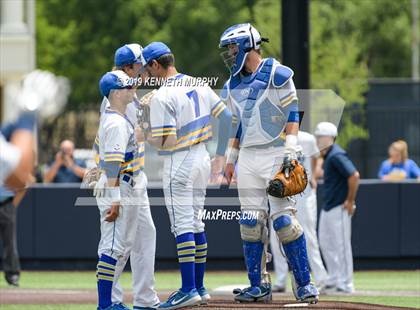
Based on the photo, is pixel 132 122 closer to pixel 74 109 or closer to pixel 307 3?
pixel 307 3

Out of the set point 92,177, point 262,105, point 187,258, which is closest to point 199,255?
point 187,258

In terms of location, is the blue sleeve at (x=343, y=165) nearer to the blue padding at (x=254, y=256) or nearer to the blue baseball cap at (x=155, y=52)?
the blue padding at (x=254, y=256)

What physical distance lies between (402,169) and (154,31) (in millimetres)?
25724

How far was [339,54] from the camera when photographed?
38.0 meters

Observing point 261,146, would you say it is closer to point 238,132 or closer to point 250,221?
point 238,132

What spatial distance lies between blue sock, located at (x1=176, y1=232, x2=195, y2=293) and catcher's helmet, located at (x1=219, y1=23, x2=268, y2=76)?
1471 millimetres

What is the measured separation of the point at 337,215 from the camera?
14.9 m

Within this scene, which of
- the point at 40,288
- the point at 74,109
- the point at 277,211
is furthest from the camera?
the point at 74,109

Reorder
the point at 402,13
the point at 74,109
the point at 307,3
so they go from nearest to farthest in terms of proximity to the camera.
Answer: the point at 307,3, the point at 74,109, the point at 402,13

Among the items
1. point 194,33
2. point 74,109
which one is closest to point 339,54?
A: point 194,33

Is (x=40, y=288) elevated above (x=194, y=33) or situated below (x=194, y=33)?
below

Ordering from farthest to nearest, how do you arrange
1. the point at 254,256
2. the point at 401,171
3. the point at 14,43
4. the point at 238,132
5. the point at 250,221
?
1. the point at 14,43
2. the point at 401,171
3. the point at 238,132
4. the point at 254,256
5. the point at 250,221

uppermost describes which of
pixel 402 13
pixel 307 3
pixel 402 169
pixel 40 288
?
pixel 402 13

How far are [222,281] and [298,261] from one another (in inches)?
256
